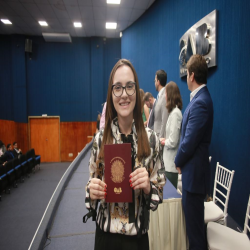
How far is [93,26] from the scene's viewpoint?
25.8 feet

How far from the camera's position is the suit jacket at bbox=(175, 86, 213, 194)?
1.47 m

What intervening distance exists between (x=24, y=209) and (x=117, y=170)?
200 inches

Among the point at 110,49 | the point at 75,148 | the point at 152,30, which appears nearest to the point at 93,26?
the point at 110,49

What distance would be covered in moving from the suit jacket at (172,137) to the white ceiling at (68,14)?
475 cm

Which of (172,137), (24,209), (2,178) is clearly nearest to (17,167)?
(2,178)

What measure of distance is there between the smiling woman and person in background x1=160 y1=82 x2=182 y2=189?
1025mm

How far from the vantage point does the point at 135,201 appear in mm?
875

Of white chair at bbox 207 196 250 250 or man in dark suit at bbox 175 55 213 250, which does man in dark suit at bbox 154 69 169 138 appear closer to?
man in dark suit at bbox 175 55 213 250

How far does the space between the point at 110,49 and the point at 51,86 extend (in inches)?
122

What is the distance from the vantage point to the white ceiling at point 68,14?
6.02 m

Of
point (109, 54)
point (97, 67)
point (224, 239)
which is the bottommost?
point (224, 239)

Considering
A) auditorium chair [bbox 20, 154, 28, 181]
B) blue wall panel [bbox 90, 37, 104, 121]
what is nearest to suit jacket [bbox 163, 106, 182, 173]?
auditorium chair [bbox 20, 154, 28, 181]

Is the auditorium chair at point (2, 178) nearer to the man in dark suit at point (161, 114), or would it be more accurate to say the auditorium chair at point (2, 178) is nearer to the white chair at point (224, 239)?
the man in dark suit at point (161, 114)

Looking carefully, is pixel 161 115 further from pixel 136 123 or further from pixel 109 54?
pixel 109 54
